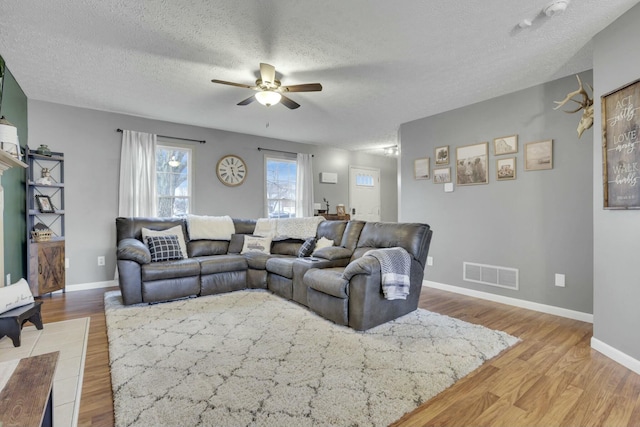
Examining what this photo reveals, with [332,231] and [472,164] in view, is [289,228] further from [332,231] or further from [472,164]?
[472,164]

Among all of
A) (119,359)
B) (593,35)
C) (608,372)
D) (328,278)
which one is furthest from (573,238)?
(119,359)

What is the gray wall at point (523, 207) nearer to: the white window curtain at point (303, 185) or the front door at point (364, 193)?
the white window curtain at point (303, 185)

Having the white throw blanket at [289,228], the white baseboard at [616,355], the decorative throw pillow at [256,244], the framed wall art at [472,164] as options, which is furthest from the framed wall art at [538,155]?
the decorative throw pillow at [256,244]

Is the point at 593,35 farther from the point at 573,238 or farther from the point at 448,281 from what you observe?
the point at 448,281

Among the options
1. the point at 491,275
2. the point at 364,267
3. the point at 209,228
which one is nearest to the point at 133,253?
the point at 209,228

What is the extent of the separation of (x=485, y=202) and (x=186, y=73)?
3.83 meters

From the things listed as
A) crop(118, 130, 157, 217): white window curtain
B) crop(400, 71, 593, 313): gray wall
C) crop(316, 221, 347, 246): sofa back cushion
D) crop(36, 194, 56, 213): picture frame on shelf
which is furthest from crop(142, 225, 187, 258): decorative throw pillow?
crop(400, 71, 593, 313): gray wall

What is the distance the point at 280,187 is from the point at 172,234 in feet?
8.44

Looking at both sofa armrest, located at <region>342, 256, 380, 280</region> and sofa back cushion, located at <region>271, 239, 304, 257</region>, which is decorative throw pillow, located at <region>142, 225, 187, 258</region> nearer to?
sofa back cushion, located at <region>271, 239, 304, 257</region>

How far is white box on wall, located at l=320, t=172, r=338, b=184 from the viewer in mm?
6641

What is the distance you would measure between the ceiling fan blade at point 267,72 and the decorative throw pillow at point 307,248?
6.50 feet

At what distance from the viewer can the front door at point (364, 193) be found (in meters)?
7.17

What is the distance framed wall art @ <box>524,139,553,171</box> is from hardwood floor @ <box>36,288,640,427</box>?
5.59 ft

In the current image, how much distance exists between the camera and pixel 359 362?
206 cm
